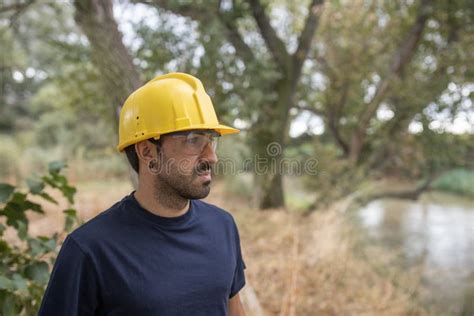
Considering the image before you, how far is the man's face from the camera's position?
143 cm

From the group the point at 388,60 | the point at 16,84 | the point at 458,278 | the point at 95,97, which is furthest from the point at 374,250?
the point at 16,84

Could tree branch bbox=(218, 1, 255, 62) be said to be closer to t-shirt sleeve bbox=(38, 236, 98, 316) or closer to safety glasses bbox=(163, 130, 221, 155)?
safety glasses bbox=(163, 130, 221, 155)

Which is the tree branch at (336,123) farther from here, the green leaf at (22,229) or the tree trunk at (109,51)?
the green leaf at (22,229)

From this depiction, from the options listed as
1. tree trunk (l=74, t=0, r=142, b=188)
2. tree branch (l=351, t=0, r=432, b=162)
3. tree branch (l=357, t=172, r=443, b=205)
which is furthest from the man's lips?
tree branch (l=357, t=172, r=443, b=205)

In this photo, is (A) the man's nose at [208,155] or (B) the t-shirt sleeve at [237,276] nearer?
(A) the man's nose at [208,155]

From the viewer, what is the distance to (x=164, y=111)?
4.67 feet

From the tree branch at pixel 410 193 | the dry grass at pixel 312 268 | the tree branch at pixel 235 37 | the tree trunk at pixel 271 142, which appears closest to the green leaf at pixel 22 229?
the dry grass at pixel 312 268

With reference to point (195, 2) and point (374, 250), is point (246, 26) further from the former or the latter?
point (374, 250)

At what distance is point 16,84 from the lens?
20328 millimetres

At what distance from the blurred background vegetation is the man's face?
6.60 ft

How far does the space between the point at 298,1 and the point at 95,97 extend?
5138 mm

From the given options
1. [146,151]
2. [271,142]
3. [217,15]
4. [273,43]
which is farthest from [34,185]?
[273,43]

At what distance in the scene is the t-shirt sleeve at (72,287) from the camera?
1.21 meters

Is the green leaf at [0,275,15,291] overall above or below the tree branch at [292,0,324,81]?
below
